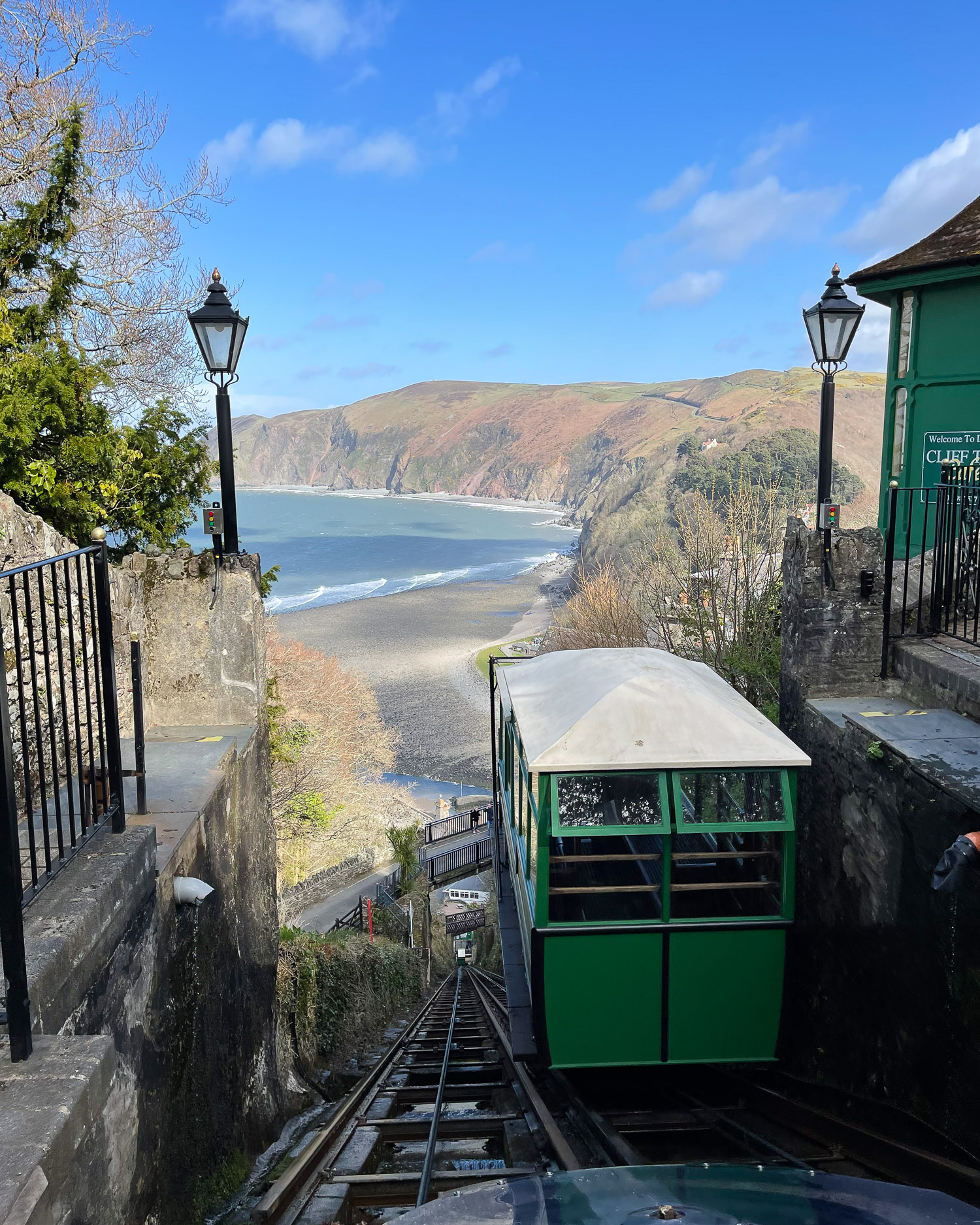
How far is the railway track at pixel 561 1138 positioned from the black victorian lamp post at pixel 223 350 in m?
5.23

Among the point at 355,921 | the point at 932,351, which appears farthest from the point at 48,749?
the point at 355,921

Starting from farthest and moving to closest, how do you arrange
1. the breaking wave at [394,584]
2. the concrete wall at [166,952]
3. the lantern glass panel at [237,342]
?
the breaking wave at [394,584] → the lantern glass panel at [237,342] → the concrete wall at [166,952]

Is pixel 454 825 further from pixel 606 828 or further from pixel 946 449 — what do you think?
pixel 606 828

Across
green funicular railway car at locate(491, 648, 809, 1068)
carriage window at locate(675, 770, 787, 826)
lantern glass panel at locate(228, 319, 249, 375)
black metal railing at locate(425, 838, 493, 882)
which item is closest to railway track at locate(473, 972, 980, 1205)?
green funicular railway car at locate(491, 648, 809, 1068)

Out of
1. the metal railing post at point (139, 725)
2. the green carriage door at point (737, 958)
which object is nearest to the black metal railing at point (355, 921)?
the green carriage door at point (737, 958)

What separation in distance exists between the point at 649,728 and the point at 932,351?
30.2 feet

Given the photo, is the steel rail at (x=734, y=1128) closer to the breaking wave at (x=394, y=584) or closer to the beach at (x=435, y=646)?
the beach at (x=435, y=646)

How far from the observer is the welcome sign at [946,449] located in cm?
1221

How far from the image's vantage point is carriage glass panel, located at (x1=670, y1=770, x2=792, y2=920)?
6207 millimetres

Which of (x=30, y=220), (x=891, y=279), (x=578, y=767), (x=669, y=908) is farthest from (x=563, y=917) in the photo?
(x=891, y=279)

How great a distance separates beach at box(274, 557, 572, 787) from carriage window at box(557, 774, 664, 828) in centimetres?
3204

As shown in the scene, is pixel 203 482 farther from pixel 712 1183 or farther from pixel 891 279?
pixel 891 279

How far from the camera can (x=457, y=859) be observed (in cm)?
2870

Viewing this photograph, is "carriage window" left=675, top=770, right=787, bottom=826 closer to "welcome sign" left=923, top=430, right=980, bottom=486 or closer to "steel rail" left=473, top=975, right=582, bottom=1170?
"steel rail" left=473, top=975, right=582, bottom=1170
